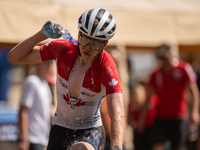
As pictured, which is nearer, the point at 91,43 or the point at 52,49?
the point at 91,43

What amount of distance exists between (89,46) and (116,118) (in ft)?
2.64

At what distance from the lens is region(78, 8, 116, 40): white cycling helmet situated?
3549 mm

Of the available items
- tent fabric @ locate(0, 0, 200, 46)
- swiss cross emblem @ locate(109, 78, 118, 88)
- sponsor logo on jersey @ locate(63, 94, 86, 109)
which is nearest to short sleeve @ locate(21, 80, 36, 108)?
sponsor logo on jersey @ locate(63, 94, 86, 109)

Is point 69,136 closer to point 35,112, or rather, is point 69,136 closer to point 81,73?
point 81,73

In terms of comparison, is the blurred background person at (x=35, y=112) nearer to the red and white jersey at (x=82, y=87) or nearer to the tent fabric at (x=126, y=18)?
the red and white jersey at (x=82, y=87)

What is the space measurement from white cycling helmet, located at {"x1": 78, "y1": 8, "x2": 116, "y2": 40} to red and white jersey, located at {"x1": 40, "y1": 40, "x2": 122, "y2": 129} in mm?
288

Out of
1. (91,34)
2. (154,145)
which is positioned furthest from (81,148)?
(154,145)

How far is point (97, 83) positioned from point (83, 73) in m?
0.20

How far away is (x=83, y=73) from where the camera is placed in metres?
3.80

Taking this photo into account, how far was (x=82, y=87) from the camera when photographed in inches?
149

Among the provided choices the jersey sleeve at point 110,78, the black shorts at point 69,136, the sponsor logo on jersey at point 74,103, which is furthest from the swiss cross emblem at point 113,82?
the black shorts at point 69,136

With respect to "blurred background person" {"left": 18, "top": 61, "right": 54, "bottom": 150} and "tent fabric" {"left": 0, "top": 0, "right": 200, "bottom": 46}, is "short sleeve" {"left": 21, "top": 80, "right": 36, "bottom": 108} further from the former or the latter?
"tent fabric" {"left": 0, "top": 0, "right": 200, "bottom": 46}

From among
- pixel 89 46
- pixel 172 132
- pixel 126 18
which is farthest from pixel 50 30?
pixel 126 18

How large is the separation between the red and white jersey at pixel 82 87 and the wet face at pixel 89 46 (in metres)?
0.15
